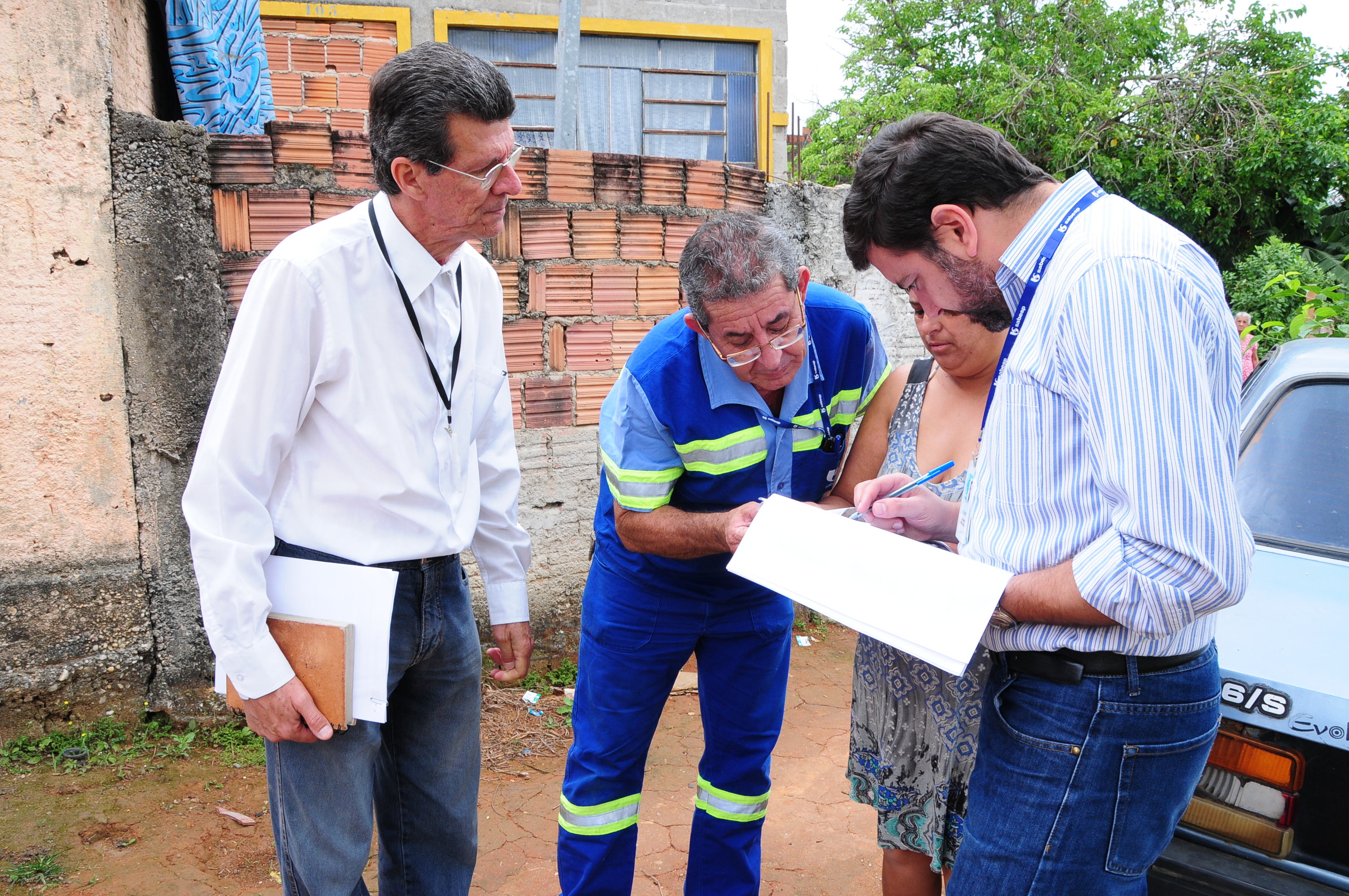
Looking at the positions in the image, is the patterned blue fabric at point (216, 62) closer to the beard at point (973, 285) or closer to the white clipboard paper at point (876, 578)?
the white clipboard paper at point (876, 578)

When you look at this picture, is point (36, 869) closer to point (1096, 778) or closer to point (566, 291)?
point (566, 291)

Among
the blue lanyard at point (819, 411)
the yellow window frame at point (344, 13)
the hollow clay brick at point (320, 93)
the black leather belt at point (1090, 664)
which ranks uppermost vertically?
the yellow window frame at point (344, 13)

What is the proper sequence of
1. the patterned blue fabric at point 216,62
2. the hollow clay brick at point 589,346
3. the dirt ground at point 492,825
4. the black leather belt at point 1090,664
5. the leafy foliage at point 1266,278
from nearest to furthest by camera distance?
the black leather belt at point 1090,664 → the dirt ground at point 492,825 → the patterned blue fabric at point 216,62 → the hollow clay brick at point 589,346 → the leafy foliage at point 1266,278

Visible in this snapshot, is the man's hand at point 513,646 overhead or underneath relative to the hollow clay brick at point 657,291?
underneath

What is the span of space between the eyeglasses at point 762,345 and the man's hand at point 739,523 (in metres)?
0.36

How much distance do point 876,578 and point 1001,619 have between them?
0.71 feet

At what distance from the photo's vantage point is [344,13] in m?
10.4

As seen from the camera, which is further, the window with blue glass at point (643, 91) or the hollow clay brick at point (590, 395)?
the window with blue glass at point (643, 91)

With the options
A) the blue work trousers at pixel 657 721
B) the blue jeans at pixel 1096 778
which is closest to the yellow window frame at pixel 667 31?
the blue work trousers at pixel 657 721

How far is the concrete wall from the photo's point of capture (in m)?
3.10

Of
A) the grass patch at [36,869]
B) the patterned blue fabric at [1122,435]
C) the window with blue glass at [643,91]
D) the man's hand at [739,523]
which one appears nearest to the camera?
the patterned blue fabric at [1122,435]

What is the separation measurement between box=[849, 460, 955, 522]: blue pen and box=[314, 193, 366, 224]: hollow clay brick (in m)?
2.59

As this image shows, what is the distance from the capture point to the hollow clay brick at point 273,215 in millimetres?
3504

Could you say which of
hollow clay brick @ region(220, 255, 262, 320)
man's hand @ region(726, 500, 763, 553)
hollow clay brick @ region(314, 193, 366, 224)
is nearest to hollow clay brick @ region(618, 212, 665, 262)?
hollow clay brick @ region(314, 193, 366, 224)
